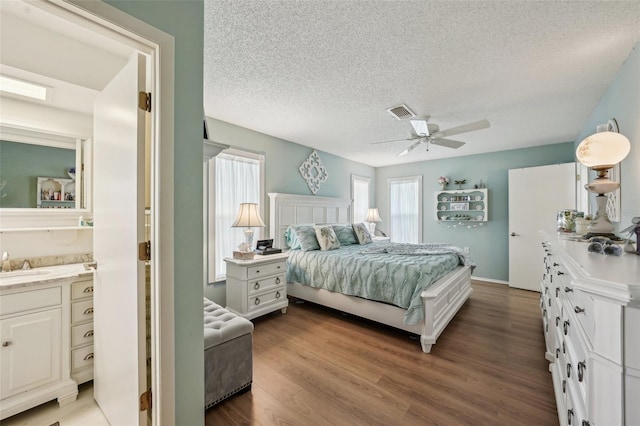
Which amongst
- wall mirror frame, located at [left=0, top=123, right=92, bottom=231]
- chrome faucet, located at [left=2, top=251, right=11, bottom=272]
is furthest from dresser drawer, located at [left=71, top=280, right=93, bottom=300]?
wall mirror frame, located at [left=0, top=123, right=92, bottom=231]

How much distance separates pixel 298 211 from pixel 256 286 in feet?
5.32

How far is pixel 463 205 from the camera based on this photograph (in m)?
5.16

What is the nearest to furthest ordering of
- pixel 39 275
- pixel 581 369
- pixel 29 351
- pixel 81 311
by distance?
pixel 581 369 → pixel 29 351 → pixel 39 275 → pixel 81 311

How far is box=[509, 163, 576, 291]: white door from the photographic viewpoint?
409cm

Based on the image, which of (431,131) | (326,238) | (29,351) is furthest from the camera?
(326,238)

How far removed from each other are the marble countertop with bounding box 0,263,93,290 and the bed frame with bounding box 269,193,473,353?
233 cm

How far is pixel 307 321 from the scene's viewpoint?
307 cm

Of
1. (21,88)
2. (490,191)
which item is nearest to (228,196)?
(21,88)

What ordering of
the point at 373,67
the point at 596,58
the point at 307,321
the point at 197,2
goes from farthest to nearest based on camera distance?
the point at 307,321 → the point at 373,67 → the point at 596,58 → the point at 197,2

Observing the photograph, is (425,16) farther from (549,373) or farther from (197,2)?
(549,373)

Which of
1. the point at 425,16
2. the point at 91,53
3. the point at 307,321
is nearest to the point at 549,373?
the point at 307,321

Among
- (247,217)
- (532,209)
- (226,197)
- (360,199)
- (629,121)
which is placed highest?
(629,121)

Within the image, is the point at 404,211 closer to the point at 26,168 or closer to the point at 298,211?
the point at 298,211

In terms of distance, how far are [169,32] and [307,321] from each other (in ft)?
9.52
